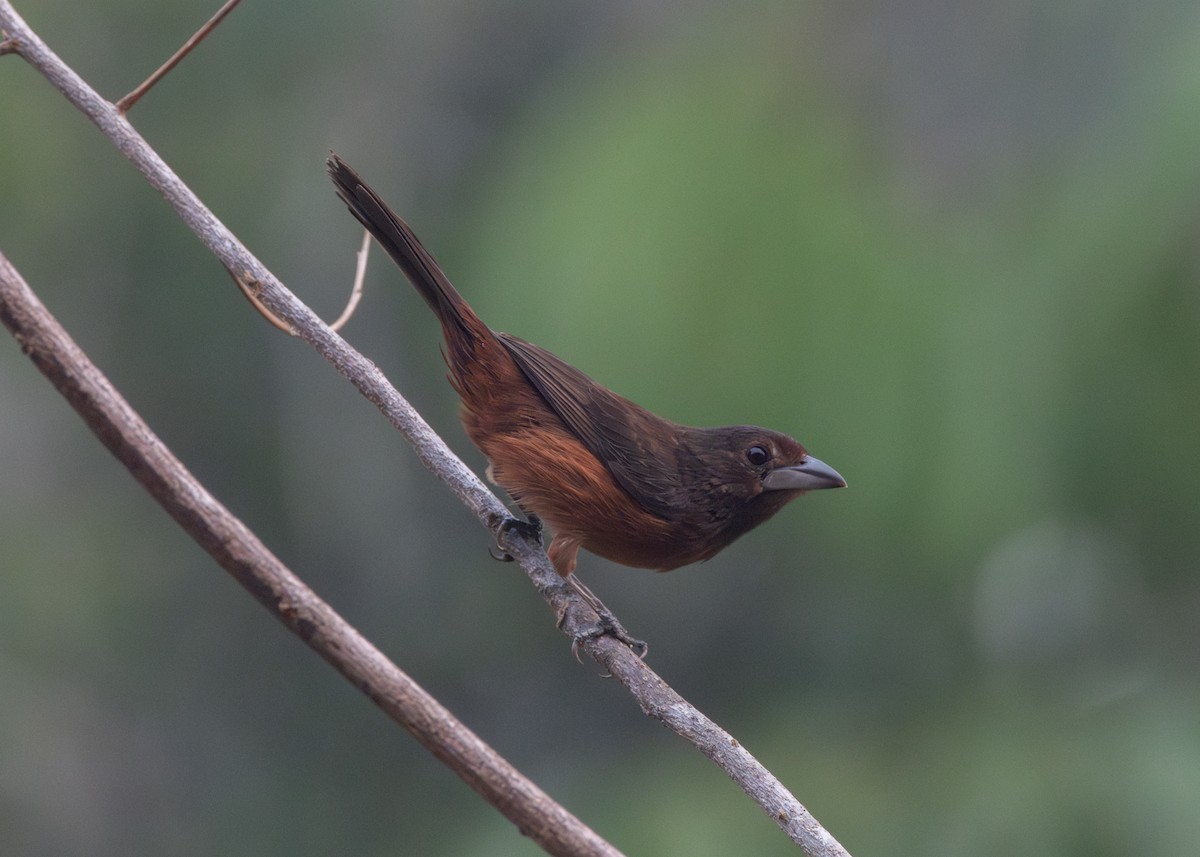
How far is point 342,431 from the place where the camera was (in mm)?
7582

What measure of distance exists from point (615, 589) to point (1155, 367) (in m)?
3.20

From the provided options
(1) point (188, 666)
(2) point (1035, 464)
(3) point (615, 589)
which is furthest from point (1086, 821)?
(1) point (188, 666)

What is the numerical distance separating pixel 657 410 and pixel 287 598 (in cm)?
403

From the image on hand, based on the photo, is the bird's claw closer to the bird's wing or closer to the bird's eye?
the bird's wing

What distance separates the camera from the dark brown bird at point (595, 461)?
364cm

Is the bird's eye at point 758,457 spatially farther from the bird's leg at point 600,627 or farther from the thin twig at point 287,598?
the thin twig at point 287,598

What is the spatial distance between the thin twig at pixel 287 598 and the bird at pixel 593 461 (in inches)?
70.5

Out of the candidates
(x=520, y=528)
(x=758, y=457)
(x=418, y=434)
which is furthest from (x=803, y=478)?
(x=418, y=434)

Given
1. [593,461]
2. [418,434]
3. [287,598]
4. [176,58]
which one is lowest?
[287,598]

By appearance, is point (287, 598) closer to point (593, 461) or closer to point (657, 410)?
point (593, 461)

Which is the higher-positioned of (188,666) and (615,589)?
(615,589)

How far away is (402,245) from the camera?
3469mm

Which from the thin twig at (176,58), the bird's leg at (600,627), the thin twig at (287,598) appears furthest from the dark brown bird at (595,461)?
the thin twig at (287,598)

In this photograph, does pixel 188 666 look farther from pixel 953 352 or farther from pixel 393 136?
pixel 953 352
